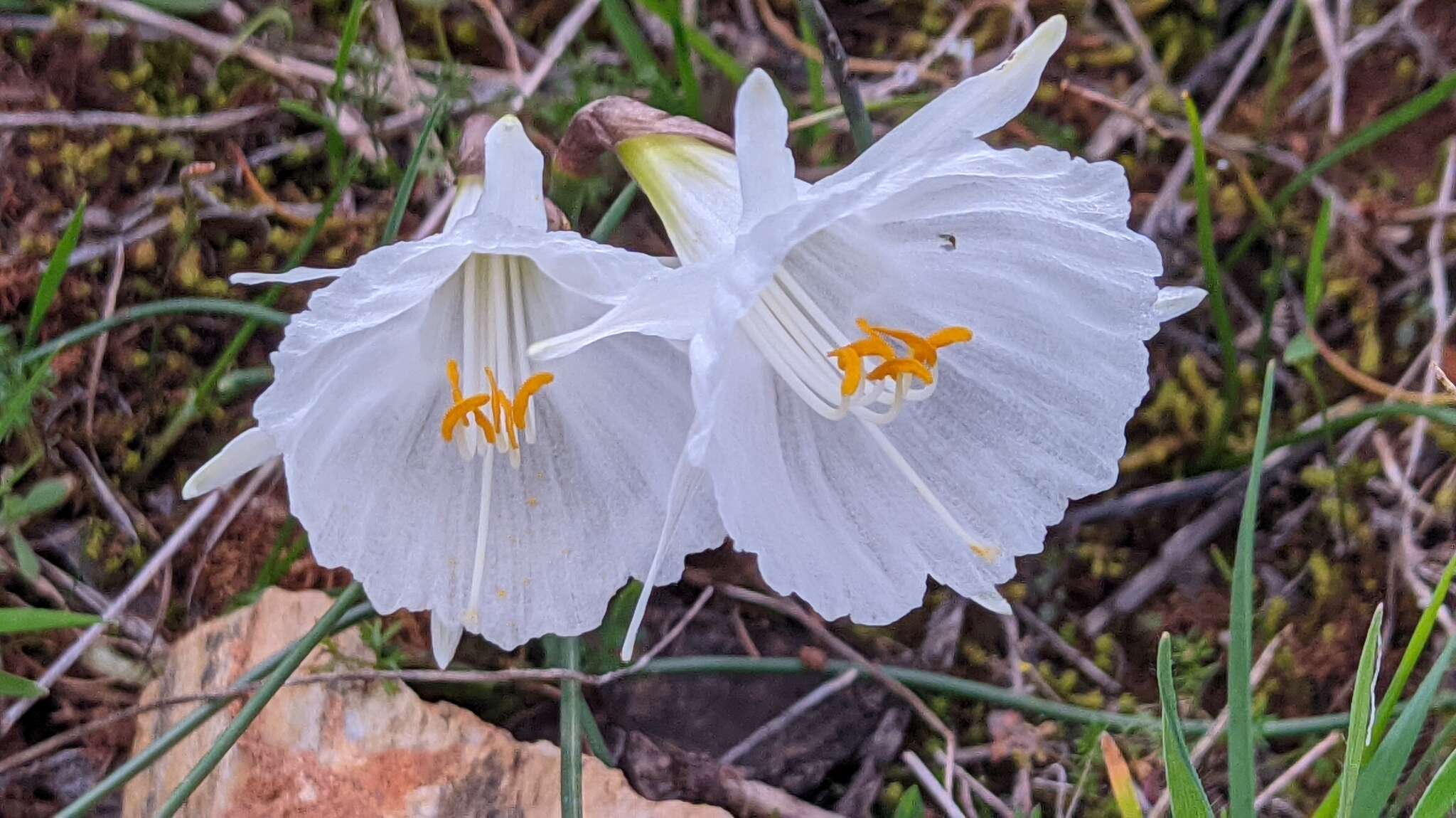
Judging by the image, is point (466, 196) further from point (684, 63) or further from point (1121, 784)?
point (1121, 784)

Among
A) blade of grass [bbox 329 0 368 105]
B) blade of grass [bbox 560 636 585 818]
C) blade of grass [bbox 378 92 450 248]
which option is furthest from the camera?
blade of grass [bbox 329 0 368 105]

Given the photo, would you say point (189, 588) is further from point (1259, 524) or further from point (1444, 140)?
point (1444, 140)

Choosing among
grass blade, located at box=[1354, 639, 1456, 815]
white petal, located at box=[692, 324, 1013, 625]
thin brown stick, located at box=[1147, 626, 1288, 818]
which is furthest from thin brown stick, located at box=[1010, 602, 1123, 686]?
grass blade, located at box=[1354, 639, 1456, 815]

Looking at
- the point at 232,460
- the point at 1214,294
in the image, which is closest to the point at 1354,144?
the point at 1214,294

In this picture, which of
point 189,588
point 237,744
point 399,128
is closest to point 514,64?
point 399,128

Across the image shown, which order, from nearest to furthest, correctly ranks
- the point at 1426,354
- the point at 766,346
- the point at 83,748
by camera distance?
the point at 766,346 < the point at 83,748 < the point at 1426,354

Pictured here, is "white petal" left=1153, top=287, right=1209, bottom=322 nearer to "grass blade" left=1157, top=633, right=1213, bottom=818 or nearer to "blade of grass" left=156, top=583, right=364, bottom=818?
"grass blade" left=1157, top=633, right=1213, bottom=818

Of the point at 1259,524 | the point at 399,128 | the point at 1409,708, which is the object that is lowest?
the point at 1409,708
